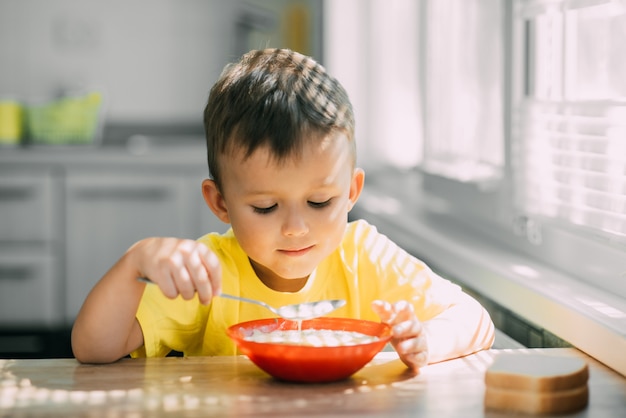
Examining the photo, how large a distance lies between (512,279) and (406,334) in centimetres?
57

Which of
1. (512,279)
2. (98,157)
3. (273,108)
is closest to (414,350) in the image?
(273,108)

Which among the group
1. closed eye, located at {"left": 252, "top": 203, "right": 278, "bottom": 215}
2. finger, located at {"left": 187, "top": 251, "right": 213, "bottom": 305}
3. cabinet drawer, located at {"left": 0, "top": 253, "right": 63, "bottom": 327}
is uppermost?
closed eye, located at {"left": 252, "top": 203, "right": 278, "bottom": 215}

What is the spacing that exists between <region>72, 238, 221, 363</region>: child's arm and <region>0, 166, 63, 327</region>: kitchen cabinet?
2500mm

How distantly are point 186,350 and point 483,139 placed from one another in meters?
1.15

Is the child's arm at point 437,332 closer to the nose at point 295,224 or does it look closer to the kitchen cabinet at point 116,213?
the nose at point 295,224

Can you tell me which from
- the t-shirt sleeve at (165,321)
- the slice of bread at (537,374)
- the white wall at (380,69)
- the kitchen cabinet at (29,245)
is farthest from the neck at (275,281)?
the kitchen cabinet at (29,245)

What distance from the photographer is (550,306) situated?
4.76ft

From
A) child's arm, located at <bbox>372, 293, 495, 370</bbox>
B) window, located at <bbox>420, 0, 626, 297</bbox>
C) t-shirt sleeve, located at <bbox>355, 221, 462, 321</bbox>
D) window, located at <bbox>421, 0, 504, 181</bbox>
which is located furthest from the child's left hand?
window, located at <bbox>421, 0, 504, 181</bbox>

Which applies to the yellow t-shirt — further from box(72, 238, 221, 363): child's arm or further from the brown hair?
the brown hair

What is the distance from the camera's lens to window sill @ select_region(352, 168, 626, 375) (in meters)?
1.27

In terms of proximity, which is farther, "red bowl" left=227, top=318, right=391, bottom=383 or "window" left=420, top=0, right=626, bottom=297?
"window" left=420, top=0, right=626, bottom=297

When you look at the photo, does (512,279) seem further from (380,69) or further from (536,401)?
(380,69)

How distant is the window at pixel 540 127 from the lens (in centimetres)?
155

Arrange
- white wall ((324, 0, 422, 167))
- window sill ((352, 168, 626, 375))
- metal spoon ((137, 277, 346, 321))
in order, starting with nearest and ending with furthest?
1. metal spoon ((137, 277, 346, 321))
2. window sill ((352, 168, 626, 375))
3. white wall ((324, 0, 422, 167))
